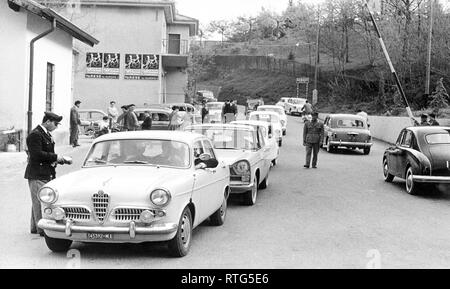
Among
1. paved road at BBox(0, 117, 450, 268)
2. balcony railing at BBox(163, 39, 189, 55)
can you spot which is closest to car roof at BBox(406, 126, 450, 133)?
paved road at BBox(0, 117, 450, 268)

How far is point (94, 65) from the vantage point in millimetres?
38906

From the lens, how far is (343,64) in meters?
65.4

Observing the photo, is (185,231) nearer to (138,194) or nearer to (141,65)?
(138,194)

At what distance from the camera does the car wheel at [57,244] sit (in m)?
7.55

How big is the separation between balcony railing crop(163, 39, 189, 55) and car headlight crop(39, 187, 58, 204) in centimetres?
3435

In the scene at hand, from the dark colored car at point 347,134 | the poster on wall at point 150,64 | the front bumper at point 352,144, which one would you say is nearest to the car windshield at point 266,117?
the dark colored car at point 347,134

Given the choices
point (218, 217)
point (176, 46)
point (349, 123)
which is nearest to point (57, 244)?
point (218, 217)

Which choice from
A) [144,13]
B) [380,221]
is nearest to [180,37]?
[144,13]

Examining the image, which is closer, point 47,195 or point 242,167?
point 47,195

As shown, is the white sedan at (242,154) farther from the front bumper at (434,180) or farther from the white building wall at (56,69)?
the white building wall at (56,69)

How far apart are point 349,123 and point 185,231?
748 inches

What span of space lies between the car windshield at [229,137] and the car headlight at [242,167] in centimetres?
119

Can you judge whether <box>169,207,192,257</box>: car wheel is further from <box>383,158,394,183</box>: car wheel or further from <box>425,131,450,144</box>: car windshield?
<box>383,158,394,183</box>: car wheel
